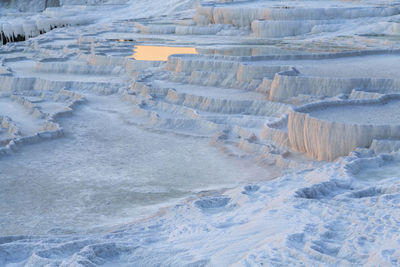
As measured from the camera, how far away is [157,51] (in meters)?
13.8

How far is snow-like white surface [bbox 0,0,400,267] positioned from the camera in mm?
3625

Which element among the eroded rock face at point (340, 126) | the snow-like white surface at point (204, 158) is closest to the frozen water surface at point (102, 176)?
the snow-like white surface at point (204, 158)

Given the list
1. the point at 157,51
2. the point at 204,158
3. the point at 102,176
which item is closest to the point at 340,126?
the point at 204,158

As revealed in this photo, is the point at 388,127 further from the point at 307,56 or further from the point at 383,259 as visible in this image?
the point at 307,56

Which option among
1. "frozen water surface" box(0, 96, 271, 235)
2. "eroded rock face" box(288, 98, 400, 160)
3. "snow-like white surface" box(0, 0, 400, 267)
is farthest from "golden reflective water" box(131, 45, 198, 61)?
"eroded rock face" box(288, 98, 400, 160)

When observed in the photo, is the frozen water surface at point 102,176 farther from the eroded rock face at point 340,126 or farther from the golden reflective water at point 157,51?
the golden reflective water at point 157,51

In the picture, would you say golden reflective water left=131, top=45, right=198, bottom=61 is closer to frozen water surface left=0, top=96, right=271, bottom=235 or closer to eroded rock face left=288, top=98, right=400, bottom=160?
frozen water surface left=0, top=96, right=271, bottom=235

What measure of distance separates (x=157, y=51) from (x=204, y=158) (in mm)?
7807

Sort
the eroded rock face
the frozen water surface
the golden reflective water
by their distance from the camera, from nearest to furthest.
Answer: the frozen water surface
the eroded rock face
the golden reflective water

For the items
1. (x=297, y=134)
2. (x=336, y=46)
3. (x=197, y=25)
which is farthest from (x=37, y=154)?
(x=197, y=25)

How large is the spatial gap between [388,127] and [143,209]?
2.17 metres

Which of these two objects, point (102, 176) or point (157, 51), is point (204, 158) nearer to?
point (102, 176)

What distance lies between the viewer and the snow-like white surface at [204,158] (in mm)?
3625

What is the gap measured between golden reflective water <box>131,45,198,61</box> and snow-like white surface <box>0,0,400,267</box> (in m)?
0.29
